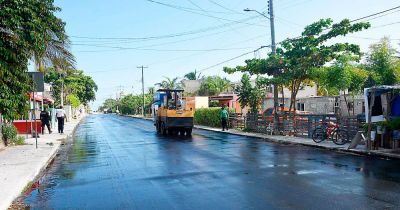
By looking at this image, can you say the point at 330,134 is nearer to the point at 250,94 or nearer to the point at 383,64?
the point at 250,94

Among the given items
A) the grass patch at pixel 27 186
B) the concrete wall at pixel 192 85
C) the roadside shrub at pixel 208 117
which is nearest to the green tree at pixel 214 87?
the concrete wall at pixel 192 85

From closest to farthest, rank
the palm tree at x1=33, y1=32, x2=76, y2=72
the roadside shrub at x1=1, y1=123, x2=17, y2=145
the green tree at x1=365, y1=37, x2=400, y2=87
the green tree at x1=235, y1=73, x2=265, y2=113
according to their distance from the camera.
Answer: the palm tree at x1=33, y1=32, x2=76, y2=72, the roadside shrub at x1=1, y1=123, x2=17, y2=145, the green tree at x1=235, y1=73, x2=265, y2=113, the green tree at x1=365, y1=37, x2=400, y2=87

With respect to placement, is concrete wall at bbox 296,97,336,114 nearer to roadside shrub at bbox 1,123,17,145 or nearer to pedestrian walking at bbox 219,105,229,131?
pedestrian walking at bbox 219,105,229,131

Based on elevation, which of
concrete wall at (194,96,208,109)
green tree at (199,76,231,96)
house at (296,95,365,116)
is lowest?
house at (296,95,365,116)

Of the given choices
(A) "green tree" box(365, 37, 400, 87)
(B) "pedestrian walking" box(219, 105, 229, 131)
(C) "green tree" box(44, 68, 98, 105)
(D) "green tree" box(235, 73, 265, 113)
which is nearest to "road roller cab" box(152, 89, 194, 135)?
(B) "pedestrian walking" box(219, 105, 229, 131)

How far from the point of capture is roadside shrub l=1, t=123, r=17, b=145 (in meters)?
19.0

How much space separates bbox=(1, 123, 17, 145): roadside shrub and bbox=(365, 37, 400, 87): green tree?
94.5ft

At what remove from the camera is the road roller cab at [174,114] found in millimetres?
26047

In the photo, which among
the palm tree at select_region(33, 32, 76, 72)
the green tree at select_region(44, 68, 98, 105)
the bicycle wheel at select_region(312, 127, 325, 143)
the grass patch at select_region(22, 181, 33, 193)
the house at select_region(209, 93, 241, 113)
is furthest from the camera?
the green tree at select_region(44, 68, 98, 105)

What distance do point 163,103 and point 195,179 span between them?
1802 centimetres

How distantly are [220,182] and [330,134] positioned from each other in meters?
11.5

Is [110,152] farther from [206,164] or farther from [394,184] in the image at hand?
[394,184]

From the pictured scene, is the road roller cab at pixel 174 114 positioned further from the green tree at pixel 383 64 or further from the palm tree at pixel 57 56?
the green tree at pixel 383 64

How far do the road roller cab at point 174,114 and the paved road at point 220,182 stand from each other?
10.8 metres
